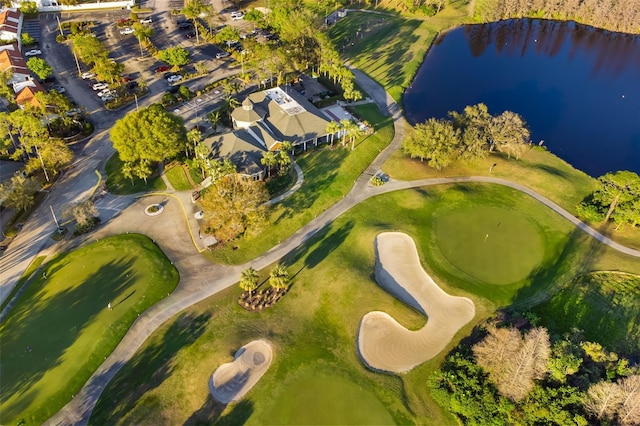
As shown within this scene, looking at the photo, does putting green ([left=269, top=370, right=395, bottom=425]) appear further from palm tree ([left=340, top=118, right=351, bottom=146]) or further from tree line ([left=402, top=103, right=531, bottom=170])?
palm tree ([left=340, top=118, right=351, bottom=146])

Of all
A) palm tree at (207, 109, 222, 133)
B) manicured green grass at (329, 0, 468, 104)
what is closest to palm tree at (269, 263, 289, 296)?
palm tree at (207, 109, 222, 133)

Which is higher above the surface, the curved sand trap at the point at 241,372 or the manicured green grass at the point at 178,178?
the manicured green grass at the point at 178,178

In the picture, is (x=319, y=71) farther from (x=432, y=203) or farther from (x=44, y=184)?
(x=44, y=184)

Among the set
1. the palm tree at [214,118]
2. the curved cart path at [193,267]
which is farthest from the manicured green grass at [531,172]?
the palm tree at [214,118]

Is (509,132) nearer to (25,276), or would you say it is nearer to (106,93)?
(25,276)

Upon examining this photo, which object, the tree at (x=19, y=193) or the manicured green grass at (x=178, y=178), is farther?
the manicured green grass at (x=178, y=178)

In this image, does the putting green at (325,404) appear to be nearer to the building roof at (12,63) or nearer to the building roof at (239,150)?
the building roof at (239,150)

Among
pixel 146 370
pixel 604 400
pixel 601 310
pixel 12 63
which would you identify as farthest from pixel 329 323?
pixel 12 63
